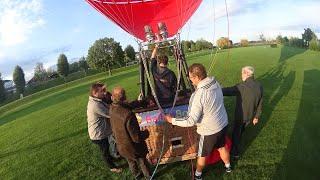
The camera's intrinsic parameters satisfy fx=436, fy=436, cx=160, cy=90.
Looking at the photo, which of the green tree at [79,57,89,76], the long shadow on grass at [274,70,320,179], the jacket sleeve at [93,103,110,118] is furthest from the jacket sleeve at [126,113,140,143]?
the green tree at [79,57,89,76]

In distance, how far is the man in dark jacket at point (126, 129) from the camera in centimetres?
672

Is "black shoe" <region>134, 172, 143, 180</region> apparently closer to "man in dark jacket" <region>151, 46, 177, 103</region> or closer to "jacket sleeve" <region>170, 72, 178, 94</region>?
"man in dark jacket" <region>151, 46, 177, 103</region>

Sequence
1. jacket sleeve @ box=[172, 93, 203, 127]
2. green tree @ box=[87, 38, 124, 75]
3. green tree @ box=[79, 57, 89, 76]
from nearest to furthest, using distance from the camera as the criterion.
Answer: jacket sleeve @ box=[172, 93, 203, 127] < green tree @ box=[87, 38, 124, 75] < green tree @ box=[79, 57, 89, 76]

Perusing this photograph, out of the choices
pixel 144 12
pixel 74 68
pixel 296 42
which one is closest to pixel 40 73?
pixel 74 68

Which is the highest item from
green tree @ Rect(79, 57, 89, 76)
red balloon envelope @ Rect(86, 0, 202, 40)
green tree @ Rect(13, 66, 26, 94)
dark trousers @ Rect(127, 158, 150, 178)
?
red balloon envelope @ Rect(86, 0, 202, 40)

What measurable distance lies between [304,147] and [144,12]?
4.77 meters

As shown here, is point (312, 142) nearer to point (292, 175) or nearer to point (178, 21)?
point (292, 175)

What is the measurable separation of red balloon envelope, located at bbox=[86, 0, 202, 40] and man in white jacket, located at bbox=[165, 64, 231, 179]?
11.7ft

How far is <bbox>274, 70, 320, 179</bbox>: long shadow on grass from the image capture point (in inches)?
299

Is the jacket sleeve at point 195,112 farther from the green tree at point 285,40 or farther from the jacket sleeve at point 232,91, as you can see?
the green tree at point 285,40

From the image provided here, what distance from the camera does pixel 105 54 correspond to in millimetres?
46875

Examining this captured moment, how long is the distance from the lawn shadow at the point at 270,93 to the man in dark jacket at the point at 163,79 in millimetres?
1775

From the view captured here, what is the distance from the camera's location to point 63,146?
10.6 m

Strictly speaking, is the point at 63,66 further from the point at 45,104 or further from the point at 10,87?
the point at 45,104
